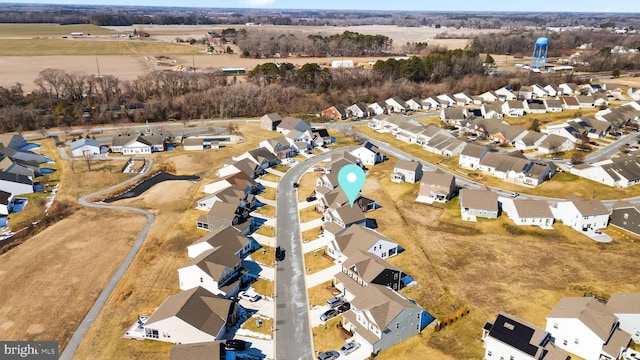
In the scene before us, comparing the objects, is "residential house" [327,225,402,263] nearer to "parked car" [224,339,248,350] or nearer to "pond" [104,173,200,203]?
"parked car" [224,339,248,350]

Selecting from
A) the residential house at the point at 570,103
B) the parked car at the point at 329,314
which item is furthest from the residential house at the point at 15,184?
the residential house at the point at 570,103

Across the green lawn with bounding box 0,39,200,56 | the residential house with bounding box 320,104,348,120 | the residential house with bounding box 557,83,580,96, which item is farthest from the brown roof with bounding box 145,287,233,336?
the green lawn with bounding box 0,39,200,56

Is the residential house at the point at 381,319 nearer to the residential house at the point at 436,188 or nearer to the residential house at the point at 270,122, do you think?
the residential house at the point at 436,188

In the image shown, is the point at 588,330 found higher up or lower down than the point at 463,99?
lower down

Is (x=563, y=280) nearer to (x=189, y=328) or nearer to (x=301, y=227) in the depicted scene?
(x=301, y=227)

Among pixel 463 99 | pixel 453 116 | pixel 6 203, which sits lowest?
pixel 6 203

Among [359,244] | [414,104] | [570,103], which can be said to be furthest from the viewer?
[414,104]

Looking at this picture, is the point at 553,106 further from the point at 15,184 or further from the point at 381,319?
the point at 15,184

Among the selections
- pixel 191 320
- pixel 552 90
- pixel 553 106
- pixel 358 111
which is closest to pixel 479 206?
pixel 191 320
